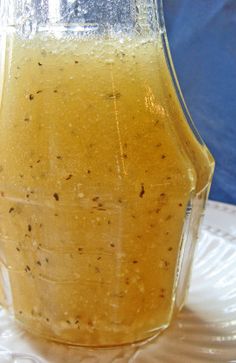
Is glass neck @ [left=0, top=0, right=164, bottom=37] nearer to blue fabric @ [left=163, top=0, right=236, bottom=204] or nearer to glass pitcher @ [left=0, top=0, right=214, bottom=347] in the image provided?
glass pitcher @ [left=0, top=0, right=214, bottom=347]

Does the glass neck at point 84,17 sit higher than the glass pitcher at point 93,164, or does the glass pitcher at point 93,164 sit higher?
the glass neck at point 84,17

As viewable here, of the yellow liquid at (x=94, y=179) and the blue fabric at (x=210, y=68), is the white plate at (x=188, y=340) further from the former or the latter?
the blue fabric at (x=210, y=68)

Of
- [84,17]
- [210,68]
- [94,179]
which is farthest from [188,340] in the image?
[210,68]

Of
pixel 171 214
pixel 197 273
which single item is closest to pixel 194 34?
pixel 197 273

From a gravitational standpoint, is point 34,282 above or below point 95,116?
below

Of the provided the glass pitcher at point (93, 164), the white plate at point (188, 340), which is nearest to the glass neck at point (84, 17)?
the glass pitcher at point (93, 164)

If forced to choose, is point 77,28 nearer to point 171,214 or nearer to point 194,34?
point 171,214
